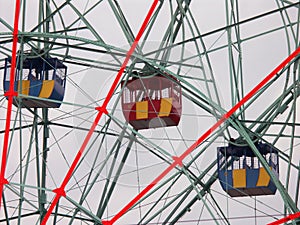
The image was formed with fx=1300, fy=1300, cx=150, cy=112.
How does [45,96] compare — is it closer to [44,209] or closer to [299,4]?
[44,209]

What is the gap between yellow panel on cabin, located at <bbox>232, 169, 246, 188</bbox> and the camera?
2462cm

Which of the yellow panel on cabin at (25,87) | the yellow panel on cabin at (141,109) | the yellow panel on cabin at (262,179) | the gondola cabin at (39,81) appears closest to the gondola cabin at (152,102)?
the yellow panel on cabin at (141,109)

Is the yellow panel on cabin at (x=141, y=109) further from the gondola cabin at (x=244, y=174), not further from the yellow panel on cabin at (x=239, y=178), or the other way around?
the yellow panel on cabin at (x=239, y=178)

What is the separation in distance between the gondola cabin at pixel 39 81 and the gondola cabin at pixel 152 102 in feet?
4.37

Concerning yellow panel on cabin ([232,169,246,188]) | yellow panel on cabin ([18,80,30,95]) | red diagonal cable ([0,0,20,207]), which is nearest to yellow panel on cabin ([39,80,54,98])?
yellow panel on cabin ([18,80,30,95])

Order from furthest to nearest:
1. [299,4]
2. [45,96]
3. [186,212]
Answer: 1. [186,212]
2. [45,96]
3. [299,4]

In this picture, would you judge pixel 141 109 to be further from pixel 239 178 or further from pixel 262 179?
pixel 262 179

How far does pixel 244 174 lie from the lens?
81.3ft

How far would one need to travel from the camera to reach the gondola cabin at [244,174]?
24594 millimetres

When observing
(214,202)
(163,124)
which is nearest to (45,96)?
(163,124)

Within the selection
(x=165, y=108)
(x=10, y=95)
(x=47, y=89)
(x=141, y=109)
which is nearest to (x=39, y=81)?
(x=47, y=89)

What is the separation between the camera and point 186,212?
25.8 metres

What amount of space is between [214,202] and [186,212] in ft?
3.56

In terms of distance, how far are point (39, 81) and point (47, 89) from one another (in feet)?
0.90
